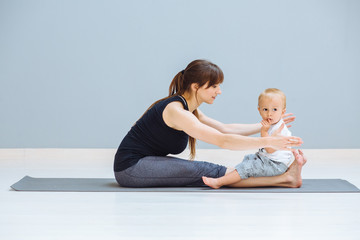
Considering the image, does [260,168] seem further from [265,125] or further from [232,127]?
[232,127]

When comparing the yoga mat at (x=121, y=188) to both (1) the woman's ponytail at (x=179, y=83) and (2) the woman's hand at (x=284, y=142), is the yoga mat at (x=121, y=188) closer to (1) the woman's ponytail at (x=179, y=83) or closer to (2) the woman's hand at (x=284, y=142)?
(2) the woman's hand at (x=284, y=142)

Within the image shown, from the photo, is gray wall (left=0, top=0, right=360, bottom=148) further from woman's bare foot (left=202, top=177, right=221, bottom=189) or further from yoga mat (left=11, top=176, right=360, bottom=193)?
woman's bare foot (left=202, top=177, right=221, bottom=189)

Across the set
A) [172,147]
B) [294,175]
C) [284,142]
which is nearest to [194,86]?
[172,147]

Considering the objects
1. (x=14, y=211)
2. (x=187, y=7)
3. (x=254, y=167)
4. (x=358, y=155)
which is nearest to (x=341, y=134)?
(x=358, y=155)

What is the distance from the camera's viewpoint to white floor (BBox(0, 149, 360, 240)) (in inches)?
76.7

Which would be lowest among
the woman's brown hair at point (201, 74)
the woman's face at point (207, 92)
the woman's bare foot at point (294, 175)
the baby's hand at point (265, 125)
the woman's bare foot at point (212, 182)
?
the woman's bare foot at point (212, 182)

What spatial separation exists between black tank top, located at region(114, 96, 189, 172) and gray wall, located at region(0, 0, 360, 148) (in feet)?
6.48

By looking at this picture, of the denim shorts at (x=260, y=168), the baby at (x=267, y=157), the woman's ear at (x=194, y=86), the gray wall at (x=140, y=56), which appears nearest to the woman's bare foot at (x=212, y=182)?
the baby at (x=267, y=157)

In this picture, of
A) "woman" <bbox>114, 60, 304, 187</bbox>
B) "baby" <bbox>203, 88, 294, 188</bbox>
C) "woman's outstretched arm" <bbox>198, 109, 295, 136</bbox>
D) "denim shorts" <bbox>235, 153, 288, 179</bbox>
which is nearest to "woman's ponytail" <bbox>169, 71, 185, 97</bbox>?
"woman" <bbox>114, 60, 304, 187</bbox>

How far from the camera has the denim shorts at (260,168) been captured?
2982mm

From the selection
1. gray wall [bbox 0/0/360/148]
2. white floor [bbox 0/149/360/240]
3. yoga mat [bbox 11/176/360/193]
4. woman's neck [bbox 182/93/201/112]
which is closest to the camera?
white floor [bbox 0/149/360/240]

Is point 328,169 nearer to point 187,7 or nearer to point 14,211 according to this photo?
point 187,7

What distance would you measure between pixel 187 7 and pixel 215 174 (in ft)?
7.93

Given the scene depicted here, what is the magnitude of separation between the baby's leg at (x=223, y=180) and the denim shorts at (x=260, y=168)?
0.10ft
